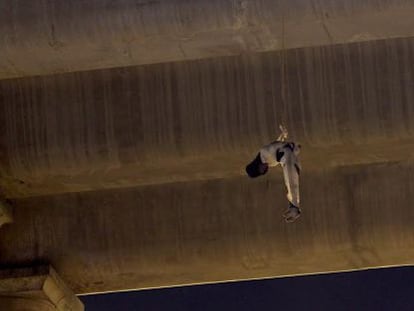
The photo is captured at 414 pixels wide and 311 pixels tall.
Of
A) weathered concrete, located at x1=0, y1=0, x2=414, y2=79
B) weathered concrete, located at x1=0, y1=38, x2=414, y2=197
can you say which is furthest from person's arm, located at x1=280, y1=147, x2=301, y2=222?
weathered concrete, located at x1=0, y1=38, x2=414, y2=197

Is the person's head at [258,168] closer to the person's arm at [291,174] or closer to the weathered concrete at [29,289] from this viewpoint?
the person's arm at [291,174]

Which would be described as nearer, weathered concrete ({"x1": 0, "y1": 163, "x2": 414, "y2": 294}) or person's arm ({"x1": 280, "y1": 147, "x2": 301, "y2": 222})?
person's arm ({"x1": 280, "y1": 147, "x2": 301, "y2": 222})

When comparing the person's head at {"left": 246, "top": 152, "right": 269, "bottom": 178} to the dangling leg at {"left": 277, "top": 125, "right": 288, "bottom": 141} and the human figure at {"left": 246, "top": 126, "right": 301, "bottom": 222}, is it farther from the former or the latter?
the dangling leg at {"left": 277, "top": 125, "right": 288, "bottom": 141}

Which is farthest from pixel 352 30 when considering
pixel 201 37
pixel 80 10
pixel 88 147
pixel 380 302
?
pixel 380 302

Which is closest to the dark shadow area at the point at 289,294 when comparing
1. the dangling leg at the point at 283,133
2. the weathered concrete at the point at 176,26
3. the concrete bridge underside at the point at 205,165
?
the concrete bridge underside at the point at 205,165

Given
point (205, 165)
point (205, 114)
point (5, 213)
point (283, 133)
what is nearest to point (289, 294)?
point (5, 213)
